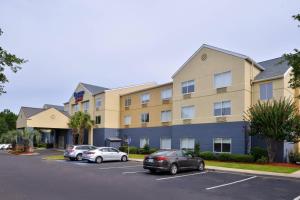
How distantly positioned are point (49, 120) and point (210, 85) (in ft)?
93.8

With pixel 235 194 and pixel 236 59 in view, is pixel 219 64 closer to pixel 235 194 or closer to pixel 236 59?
pixel 236 59

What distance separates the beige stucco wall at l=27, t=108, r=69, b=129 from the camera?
48.8 metres

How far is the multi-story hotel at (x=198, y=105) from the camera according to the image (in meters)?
29.0

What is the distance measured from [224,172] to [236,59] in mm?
12694

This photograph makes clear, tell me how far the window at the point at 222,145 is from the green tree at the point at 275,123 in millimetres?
3397

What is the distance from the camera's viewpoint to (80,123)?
150 feet

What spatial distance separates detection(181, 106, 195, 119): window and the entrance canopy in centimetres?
2457

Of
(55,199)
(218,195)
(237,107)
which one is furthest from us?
(237,107)

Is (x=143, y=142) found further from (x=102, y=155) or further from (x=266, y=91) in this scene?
(x=266, y=91)

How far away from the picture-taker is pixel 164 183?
609 inches

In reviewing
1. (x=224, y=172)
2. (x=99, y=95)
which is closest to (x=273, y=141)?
(x=224, y=172)

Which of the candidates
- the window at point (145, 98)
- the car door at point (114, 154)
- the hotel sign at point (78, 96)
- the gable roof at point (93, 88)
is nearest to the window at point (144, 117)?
the window at point (145, 98)

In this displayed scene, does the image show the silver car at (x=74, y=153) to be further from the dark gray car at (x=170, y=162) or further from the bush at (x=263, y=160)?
the bush at (x=263, y=160)

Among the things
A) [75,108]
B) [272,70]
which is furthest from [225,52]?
[75,108]
